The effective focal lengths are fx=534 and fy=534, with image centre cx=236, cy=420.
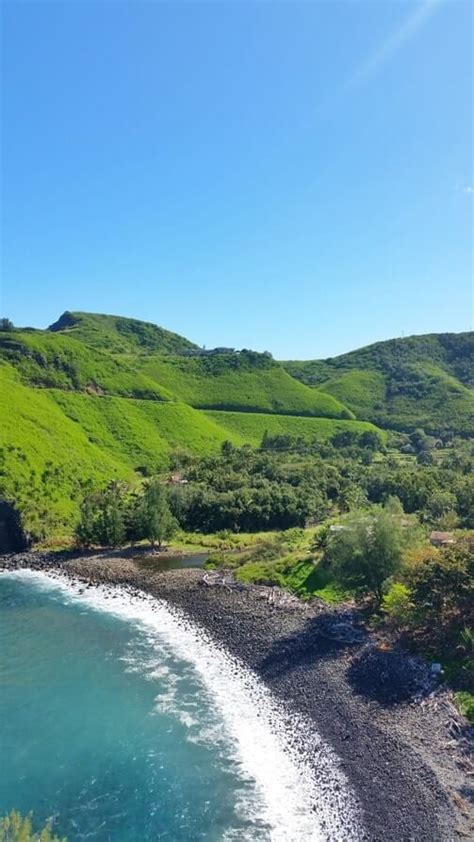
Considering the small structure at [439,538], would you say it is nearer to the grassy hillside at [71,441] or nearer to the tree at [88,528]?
the tree at [88,528]

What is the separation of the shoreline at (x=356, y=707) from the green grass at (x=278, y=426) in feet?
388

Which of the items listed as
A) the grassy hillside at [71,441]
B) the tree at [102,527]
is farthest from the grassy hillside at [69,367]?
the tree at [102,527]

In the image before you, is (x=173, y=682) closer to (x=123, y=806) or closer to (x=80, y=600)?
(x=123, y=806)

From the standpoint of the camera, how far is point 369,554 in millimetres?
50125

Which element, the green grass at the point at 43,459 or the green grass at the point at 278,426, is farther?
the green grass at the point at 278,426

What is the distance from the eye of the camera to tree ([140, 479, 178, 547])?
7912 centimetres

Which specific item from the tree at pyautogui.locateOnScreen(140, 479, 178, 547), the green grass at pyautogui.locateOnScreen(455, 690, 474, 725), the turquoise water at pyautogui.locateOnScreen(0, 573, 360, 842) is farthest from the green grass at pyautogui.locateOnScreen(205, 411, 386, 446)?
the green grass at pyautogui.locateOnScreen(455, 690, 474, 725)

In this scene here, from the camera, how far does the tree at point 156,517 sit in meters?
79.1

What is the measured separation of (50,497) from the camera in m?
90.4

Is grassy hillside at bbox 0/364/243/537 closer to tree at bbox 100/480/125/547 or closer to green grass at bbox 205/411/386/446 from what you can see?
tree at bbox 100/480/125/547

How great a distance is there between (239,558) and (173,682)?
30.6 m

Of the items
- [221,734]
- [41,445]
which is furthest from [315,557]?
[41,445]

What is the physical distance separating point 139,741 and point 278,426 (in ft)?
508

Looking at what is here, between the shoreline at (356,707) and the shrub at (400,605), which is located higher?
the shrub at (400,605)
